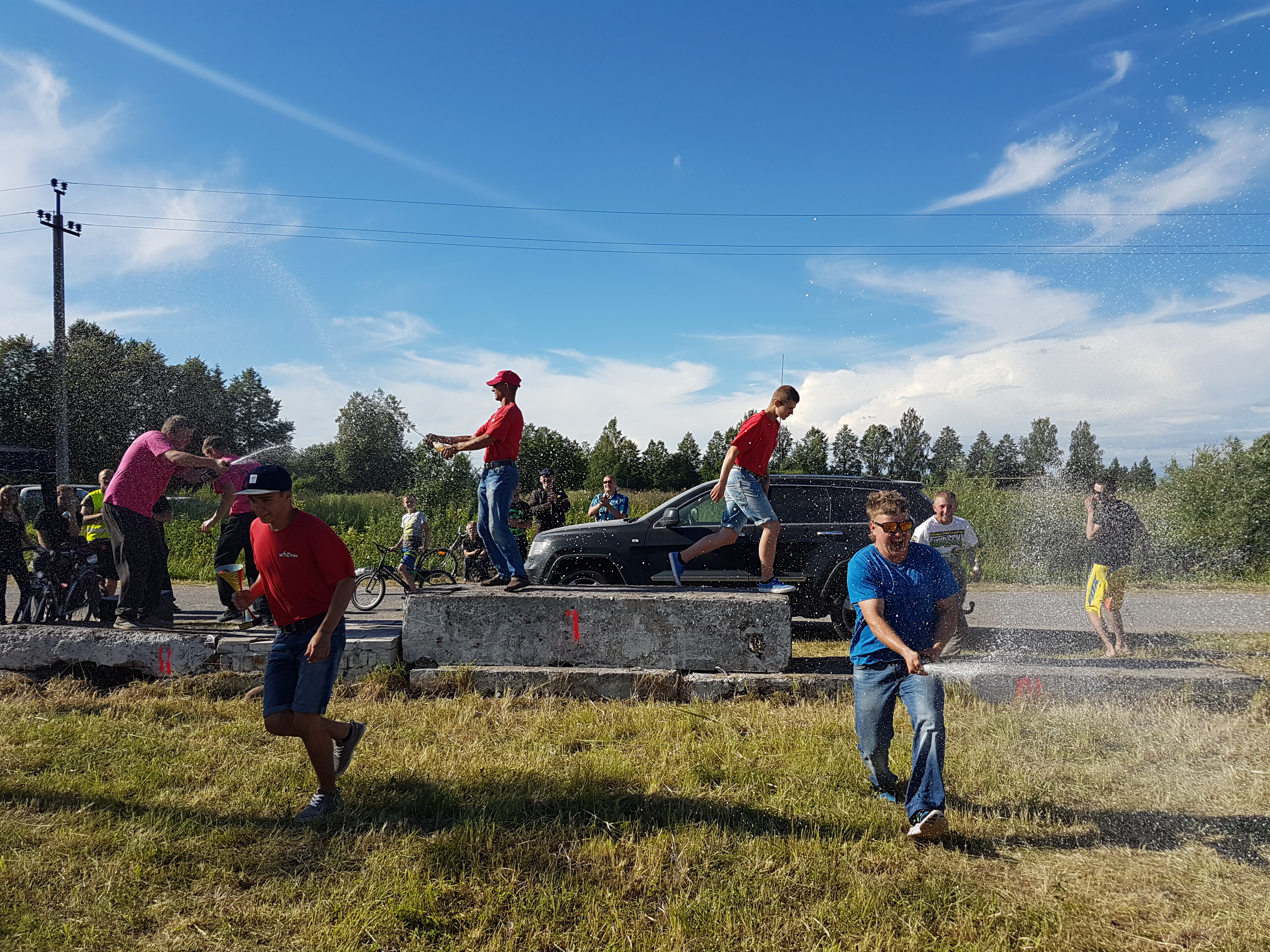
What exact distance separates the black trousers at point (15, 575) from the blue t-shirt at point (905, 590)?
29.2ft

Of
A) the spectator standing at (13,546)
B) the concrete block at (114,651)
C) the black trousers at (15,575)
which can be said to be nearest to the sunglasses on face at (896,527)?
the concrete block at (114,651)

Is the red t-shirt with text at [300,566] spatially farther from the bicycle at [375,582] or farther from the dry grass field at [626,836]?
the bicycle at [375,582]

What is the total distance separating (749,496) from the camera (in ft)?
23.2

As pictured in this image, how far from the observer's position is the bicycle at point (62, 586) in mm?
9250

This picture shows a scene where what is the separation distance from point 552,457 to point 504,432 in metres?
51.0

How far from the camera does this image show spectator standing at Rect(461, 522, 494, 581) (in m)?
13.4

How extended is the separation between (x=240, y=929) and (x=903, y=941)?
8.06 feet

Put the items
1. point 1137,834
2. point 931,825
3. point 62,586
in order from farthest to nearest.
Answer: point 62,586 < point 1137,834 < point 931,825

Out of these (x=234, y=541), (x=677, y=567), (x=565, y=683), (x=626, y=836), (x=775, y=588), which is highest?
(x=234, y=541)

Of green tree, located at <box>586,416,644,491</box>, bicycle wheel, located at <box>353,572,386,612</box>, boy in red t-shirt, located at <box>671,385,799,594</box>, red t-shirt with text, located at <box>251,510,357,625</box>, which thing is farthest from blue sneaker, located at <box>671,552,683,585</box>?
green tree, located at <box>586,416,644,491</box>

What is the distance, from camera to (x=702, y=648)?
21.2ft

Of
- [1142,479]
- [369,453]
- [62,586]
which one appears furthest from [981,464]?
[369,453]

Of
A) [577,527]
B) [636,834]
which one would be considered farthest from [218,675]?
[636,834]

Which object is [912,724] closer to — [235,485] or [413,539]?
[235,485]
